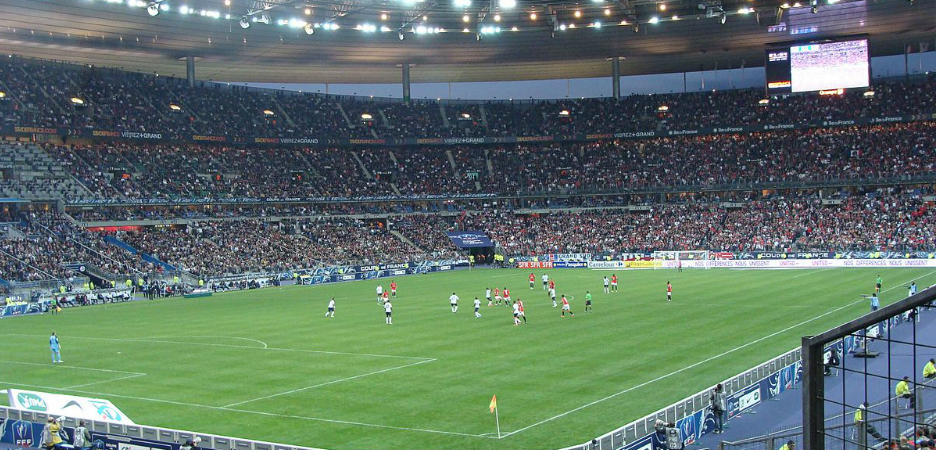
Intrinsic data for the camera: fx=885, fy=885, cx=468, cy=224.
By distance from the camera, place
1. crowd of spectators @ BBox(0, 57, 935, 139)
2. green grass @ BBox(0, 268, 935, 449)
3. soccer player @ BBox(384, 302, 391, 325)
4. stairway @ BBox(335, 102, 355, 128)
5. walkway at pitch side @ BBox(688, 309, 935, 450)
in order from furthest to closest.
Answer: stairway @ BBox(335, 102, 355, 128), crowd of spectators @ BBox(0, 57, 935, 139), soccer player @ BBox(384, 302, 391, 325), green grass @ BBox(0, 268, 935, 449), walkway at pitch side @ BBox(688, 309, 935, 450)

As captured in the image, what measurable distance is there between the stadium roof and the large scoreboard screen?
95.7 inches

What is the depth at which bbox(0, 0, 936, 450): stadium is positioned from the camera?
2562 cm

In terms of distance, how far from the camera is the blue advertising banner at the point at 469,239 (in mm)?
95750

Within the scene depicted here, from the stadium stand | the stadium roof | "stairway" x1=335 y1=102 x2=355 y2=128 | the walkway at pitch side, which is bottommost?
the walkway at pitch side

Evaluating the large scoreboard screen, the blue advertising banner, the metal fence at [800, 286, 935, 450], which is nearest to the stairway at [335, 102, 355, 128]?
the blue advertising banner

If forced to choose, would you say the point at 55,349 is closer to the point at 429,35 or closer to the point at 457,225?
the point at 429,35

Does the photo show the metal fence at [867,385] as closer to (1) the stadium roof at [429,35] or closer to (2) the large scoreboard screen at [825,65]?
(1) the stadium roof at [429,35]

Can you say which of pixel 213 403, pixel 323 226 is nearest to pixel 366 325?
pixel 213 403

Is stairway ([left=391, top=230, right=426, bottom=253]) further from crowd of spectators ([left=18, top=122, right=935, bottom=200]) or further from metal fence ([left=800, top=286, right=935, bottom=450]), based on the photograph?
metal fence ([left=800, top=286, right=935, bottom=450])

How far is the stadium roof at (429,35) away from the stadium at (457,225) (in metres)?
0.53

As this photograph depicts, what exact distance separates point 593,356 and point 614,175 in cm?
7155

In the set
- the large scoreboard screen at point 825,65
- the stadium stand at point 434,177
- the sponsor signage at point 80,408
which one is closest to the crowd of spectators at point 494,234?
the stadium stand at point 434,177

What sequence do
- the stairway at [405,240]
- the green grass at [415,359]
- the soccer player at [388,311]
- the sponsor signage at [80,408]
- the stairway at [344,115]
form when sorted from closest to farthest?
the sponsor signage at [80,408], the green grass at [415,359], the soccer player at [388,311], the stairway at [405,240], the stairway at [344,115]

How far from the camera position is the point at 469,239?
9644 centimetres
